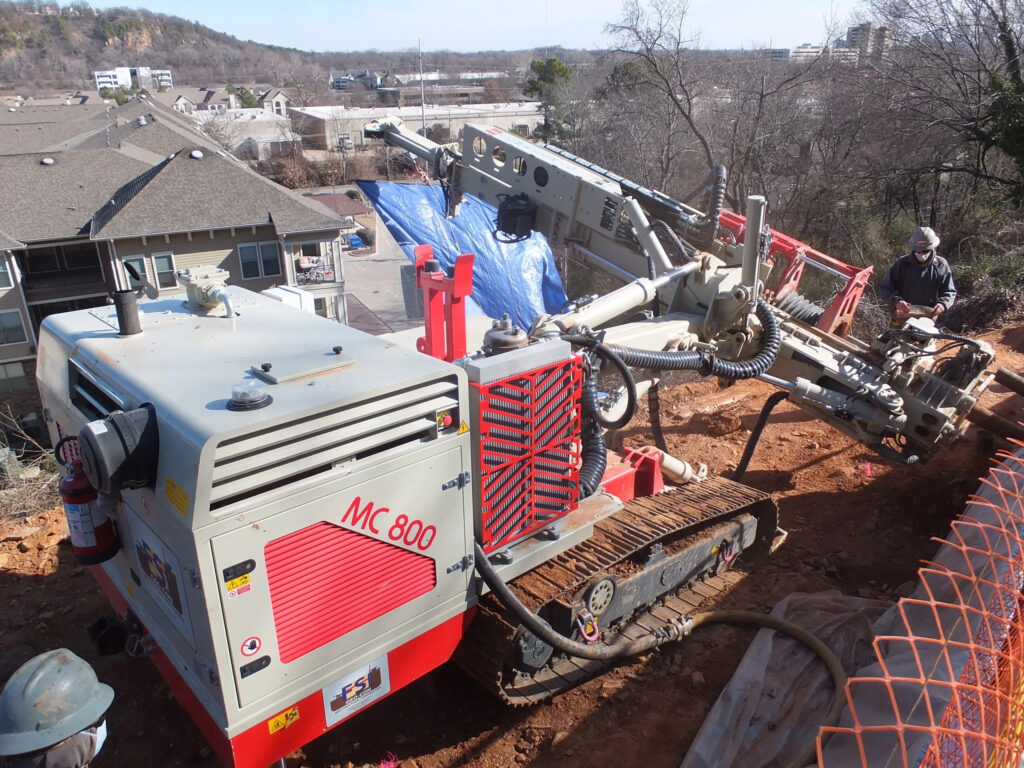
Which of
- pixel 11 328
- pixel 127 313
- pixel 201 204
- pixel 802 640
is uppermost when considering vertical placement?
Answer: pixel 127 313

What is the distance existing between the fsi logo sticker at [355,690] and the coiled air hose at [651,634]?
→ 0.68 m

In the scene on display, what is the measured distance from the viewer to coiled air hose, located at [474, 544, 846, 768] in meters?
3.98

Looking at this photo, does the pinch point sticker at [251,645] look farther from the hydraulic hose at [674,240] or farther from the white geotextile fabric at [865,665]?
the hydraulic hose at [674,240]

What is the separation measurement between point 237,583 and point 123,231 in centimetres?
2041

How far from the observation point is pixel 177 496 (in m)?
2.98

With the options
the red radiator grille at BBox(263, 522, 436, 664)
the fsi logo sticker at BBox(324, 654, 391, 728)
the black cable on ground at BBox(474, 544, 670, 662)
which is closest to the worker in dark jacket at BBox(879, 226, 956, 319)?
the black cable on ground at BBox(474, 544, 670, 662)

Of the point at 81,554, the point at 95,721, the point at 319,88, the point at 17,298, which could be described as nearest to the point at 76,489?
the point at 81,554

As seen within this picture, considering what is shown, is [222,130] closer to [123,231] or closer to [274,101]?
[274,101]

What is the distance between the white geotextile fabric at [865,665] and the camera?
11.2 feet

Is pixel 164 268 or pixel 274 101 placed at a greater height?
pixel 274 101

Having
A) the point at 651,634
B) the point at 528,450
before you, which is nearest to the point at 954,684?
the point at 528,450

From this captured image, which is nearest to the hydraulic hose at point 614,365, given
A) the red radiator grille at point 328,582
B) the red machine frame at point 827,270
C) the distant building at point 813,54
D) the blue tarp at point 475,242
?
the red radiator grille at point 328,582

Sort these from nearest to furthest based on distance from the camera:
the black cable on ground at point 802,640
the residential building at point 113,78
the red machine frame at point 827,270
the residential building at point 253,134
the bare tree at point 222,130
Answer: the black cable on ground at point 802,640 → the red machine frame at point 827,270 → the bare tree at point 222,130 → the residential building at point 253,134 → the residential building at point 113,78

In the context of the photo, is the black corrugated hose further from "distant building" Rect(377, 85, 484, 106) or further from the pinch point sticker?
"distant building" Rect(377, 85, 484, 106)
